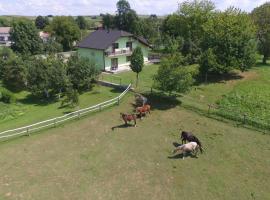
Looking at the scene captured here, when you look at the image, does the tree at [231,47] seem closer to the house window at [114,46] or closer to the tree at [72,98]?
the house window at [114,46]

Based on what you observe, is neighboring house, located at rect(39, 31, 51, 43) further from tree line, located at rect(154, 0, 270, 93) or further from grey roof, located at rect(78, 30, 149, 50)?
tree line, located at rect(154, 0, 270, 93)

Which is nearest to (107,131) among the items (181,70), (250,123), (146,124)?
(146,124)

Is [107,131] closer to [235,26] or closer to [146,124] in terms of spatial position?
[146,124]

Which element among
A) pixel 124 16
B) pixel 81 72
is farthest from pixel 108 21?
pixel 81 72

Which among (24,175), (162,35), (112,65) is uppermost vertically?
(162,35)

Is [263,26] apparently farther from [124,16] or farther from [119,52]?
[124,16]

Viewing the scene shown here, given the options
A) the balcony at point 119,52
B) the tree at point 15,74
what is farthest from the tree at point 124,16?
the tree at point 15,74
